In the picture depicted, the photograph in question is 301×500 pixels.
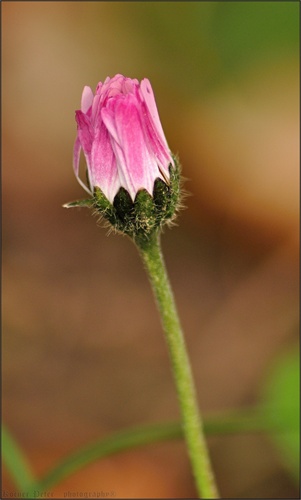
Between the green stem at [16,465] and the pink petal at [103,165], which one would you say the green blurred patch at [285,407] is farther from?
the pink petal at [103,165]

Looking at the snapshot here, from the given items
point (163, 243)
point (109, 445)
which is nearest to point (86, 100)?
point (109, 445)

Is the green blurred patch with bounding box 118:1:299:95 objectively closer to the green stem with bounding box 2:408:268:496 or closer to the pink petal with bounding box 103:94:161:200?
the green stem with bounding box 2:408:268:496

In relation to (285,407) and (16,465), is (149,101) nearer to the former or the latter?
(16,465)

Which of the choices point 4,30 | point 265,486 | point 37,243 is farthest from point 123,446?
point 4,30

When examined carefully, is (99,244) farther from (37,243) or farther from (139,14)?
(139,14)

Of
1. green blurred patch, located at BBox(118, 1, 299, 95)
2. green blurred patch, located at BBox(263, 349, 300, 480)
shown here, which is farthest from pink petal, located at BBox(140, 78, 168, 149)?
green blurred patch, located at BBox(118, 1, 299, 95)

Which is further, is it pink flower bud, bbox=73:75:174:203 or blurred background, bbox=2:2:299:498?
blurred background, bbox=2:2:299:498

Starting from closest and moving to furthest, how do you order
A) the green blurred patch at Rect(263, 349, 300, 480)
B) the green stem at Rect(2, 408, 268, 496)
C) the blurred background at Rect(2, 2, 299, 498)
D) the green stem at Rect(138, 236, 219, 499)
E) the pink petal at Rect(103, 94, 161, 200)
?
the pink petal at Rect(103, 94, 161, 200) < the green stem at Rect(138, 236, 219, 499) < the green stem at Rect(2, 408, 268, 496) < the green blurred patch at Rect(263, 349, 300, 480) < the blurred background at Rect(2, 2, 299, 498)

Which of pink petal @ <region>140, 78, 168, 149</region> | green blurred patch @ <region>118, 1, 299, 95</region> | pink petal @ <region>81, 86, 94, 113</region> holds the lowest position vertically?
pink petal @ <region>140, 78, 168, 149</region>

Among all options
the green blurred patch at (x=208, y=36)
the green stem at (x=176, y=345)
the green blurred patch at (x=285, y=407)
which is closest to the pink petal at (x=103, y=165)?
the green stem at (x=176, y=345)
